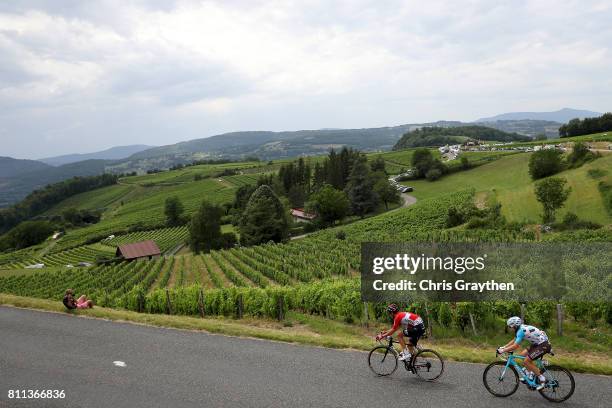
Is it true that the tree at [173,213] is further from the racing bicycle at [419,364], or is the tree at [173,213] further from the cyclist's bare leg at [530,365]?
the cyclist's bare leg at [530,365]

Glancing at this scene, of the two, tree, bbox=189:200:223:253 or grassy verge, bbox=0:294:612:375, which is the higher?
grassy verge, bbox=0:294:612:375

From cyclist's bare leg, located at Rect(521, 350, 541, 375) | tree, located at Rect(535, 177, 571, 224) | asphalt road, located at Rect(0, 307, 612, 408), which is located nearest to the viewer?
cyclist's bare leg, located at Rect(521, 350, 541, 375)

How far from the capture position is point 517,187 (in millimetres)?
72125

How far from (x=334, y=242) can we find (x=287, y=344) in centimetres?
3874

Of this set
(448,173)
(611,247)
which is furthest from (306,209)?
(611,247)

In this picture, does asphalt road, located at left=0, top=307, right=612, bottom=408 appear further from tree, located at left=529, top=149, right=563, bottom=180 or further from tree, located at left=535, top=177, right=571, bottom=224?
tree, located at left=529, top=149, right=563, bottom=180

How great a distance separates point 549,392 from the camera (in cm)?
966

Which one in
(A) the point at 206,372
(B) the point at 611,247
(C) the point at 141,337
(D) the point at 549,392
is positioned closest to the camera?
(D) the point at 549,392

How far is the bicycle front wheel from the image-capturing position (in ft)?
37.8

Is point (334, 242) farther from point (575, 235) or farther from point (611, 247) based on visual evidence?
point (611, 247)

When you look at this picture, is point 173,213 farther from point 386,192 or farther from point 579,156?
point 579,156

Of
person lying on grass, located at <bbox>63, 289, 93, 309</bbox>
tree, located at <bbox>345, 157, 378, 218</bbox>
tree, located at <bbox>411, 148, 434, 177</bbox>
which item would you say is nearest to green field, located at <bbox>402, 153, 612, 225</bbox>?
tree, located at <bbox>411, 148, 434, 177</bbox>

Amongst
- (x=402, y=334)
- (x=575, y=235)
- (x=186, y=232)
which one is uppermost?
(x=402, y=334)

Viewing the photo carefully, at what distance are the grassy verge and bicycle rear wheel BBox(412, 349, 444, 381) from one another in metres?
1.57
